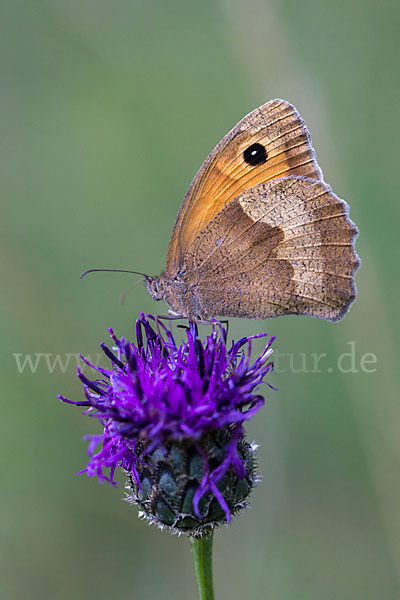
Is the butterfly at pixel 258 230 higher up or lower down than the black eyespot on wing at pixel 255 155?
lower down

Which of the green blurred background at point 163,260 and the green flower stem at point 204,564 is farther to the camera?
the green blurred background at point 163,260

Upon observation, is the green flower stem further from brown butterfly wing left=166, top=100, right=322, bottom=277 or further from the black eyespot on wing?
the black eyespot on wing

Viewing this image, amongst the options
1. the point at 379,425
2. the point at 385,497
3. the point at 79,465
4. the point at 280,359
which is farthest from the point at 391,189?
the point at 79,465

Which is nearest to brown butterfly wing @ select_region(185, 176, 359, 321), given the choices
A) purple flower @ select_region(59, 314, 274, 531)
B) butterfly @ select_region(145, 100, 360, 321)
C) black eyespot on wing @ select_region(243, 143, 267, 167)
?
butterfly @ select_region(145, 100, 360, 321)

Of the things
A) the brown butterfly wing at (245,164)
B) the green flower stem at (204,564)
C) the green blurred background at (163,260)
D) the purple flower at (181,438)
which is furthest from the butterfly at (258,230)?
the green flower stem at (204,564)

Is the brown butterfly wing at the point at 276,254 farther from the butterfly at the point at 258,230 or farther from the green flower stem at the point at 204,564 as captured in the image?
the green flower stem at the point at 204,564

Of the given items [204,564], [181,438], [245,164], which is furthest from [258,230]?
[204,564]

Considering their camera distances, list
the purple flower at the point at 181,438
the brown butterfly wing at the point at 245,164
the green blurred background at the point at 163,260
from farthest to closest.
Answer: the green blurred background at the point at 163,260, the brown butterfly wing at the point at 245,164, the purple flower at the point at 181,438
